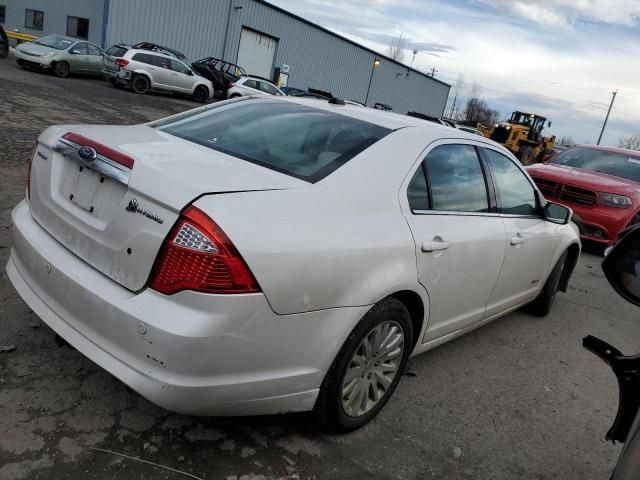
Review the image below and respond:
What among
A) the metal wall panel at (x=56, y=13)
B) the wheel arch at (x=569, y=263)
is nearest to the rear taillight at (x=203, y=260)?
the wheel arch at (x=569, y=263)

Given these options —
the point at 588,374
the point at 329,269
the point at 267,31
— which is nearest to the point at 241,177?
the point at 329,269

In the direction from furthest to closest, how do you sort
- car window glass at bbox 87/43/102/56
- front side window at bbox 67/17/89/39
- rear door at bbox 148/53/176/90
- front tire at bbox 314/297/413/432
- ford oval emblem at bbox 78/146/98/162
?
front side window at bbox 67/17/89/39, car window glass at bbox 87/43/102/56, rear door at bbox 148/53/176/90, front tire at bbox 314/297/413/432, ford oval emblem at bbox 78/146/98/162

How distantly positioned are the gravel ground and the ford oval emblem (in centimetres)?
117

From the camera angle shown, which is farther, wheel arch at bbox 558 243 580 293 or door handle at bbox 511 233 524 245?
wheel arch at bbox 558 243 580 293

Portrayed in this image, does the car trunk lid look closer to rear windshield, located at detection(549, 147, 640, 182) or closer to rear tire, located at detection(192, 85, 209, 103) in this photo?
rear windshield, located at detection(549, 147, 640, 182)

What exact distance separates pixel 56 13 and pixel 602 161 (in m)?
35.0

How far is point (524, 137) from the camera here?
24344 millimetres

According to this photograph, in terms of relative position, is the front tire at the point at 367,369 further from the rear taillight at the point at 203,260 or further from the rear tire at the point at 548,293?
the rear tire at the point at 548,293

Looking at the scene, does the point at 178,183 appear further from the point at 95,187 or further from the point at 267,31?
the point at 267,31

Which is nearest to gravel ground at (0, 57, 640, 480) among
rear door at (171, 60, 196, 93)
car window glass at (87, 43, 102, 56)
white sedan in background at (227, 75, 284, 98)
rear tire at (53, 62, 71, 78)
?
rear tire at (53, 62, 71, 78)

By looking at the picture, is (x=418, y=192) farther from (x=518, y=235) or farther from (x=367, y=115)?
(x=518, y=235)

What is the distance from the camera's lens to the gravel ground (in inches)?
91.9

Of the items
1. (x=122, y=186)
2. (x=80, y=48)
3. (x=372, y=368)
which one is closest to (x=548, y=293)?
(x=372, y=368)

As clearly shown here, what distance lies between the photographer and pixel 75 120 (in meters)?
10.7
